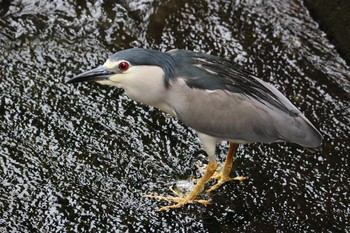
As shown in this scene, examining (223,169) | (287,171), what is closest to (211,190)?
(223,169)

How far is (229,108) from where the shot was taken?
344 centimetres

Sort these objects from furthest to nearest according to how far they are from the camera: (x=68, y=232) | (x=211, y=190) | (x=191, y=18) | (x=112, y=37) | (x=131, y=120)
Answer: (x=191, y=18) → (x=112, y=37) → (x=131, y=120) → (x=211, y=190) → (x=68, y=232)

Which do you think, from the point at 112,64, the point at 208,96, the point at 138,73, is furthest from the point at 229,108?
the point at 112,64

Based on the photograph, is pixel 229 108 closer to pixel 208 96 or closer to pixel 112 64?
pixel 208 96

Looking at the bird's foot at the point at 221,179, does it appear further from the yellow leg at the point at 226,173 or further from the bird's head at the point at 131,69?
the bird's head at the point at 131,69

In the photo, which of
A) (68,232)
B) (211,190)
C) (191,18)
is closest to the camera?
(68,232)

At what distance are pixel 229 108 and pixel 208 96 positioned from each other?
133 millimetres

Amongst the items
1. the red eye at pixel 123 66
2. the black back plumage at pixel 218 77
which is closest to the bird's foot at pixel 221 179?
the black back plumage at pixel 218 77

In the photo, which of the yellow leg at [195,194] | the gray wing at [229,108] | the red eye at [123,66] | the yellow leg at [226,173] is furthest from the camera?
the yellow leg at [226,173]

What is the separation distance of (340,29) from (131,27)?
173 cm

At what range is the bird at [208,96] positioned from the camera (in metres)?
3.32

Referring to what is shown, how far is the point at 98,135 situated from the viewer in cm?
400

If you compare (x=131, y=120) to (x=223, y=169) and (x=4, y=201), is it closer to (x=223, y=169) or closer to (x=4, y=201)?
(x=223, y=169)

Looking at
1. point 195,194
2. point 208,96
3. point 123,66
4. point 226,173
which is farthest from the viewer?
point 226,173
